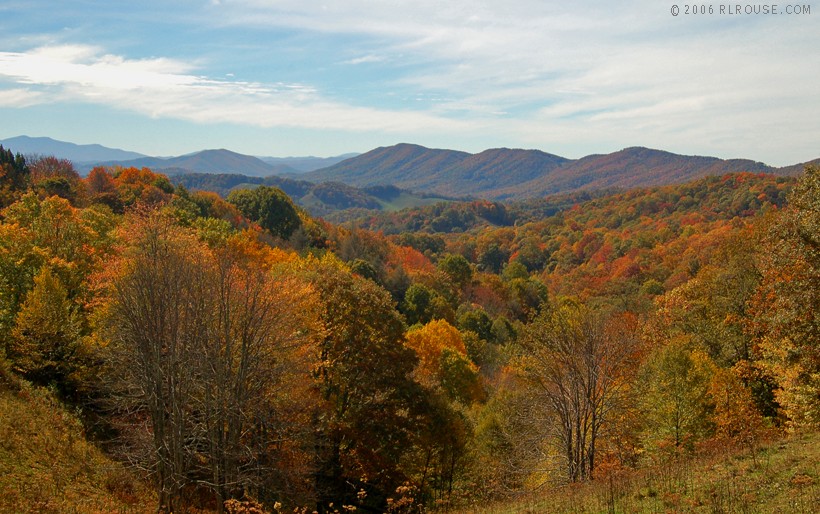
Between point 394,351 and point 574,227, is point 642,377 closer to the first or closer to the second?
point 394,351

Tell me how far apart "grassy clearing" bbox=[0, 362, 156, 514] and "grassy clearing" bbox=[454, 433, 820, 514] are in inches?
447

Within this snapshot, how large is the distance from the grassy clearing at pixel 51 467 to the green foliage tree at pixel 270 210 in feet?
197

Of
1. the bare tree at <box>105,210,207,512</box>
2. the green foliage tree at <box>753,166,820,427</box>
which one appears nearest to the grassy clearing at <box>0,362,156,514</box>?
the bare tree at <box>105,210,207,512</box>

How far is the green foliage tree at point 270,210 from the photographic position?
81.6 metres

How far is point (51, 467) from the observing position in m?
17.2

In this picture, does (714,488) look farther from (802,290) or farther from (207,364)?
(207,364)

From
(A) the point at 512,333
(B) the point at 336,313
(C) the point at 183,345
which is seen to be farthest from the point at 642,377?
(A) the point at 512,333

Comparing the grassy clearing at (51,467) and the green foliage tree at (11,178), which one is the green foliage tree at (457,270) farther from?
the grassy clearing at (51,467)

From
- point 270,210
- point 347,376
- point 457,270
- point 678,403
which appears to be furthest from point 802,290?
point 270,210

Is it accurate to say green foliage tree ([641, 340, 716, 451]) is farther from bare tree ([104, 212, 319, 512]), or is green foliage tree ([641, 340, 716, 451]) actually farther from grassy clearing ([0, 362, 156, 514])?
grassy clearing ([0, 362, 156, 514])

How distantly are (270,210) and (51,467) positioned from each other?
67.1 m

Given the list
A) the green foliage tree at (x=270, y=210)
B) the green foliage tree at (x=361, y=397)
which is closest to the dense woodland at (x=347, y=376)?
the green foliage tree at (x=361, y=397)

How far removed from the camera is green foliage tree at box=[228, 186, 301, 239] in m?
81.6

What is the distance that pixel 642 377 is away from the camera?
2612cm
